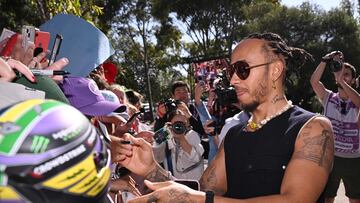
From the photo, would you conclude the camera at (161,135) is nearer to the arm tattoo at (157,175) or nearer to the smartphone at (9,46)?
the arm tattoo at (157,175)

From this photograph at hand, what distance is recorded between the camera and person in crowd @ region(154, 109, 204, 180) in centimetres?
471

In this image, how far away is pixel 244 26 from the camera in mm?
33156

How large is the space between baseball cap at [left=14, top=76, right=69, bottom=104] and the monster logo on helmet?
1.89 feet

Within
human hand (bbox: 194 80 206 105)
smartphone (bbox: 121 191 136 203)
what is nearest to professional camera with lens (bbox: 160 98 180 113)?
human hand (bbox: 194 80 206 105)

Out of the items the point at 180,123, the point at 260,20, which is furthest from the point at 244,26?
the point at 180,123

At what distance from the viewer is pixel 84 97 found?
2.61 meters

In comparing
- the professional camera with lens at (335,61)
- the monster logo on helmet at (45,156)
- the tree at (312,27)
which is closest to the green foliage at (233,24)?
the tree at (312,27)

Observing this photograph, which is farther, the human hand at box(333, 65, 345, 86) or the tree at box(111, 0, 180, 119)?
the tree at box(111, 0, 180, 119)

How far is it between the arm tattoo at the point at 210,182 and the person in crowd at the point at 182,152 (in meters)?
1.80

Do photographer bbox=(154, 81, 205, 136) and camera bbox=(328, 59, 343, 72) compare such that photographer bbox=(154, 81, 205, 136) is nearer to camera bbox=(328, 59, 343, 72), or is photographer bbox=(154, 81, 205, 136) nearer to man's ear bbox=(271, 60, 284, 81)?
camera bbox=(328, 59, 343, 72)

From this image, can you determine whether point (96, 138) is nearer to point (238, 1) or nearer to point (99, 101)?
point (99, 101)

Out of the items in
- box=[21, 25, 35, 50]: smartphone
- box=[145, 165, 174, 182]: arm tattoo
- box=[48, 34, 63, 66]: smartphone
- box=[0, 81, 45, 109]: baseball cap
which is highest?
box=[21, 25, 35, 50]: smartphone

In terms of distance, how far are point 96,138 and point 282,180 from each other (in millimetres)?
1192

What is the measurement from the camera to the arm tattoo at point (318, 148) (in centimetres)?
237
